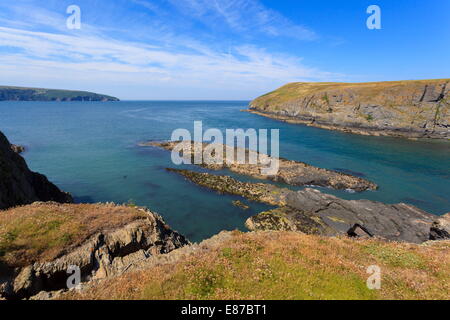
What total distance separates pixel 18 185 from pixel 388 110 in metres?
136

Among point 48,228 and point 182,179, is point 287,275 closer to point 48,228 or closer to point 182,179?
point 48,228

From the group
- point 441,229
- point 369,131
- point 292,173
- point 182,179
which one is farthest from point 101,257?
point 369,131

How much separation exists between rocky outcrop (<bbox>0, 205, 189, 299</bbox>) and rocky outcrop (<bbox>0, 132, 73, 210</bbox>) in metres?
7.88

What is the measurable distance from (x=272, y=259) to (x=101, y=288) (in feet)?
31.2

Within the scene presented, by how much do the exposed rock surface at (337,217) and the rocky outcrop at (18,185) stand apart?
26.9m

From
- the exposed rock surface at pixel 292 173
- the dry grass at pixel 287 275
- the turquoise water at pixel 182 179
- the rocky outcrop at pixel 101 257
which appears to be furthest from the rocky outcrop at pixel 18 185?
the exposed rock surface at pixel 292 173

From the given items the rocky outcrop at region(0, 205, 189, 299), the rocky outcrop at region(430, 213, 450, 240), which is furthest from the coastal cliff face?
the rocky outcrop at region(0, 205, 189, 299)

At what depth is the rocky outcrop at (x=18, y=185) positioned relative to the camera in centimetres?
2326

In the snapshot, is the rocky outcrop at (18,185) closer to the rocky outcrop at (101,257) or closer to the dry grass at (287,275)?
the rocky outcrop at (101,257)

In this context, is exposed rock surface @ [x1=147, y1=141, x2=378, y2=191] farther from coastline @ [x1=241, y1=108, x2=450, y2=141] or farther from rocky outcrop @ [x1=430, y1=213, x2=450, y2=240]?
coastline @ [x1=241, y1=108, x2=450, y2=141]

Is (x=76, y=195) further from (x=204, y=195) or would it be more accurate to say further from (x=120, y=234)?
(x=120, y=234)

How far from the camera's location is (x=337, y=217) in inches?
1268

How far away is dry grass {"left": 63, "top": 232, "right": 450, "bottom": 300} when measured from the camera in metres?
10.8

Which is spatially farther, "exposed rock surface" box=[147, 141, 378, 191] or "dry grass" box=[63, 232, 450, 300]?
"exposed rock surface" box=[147, 141, 378, 191]
